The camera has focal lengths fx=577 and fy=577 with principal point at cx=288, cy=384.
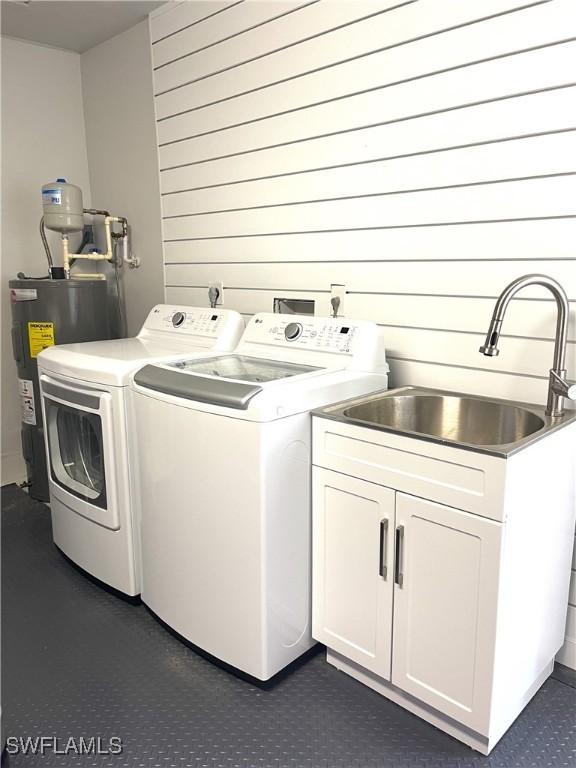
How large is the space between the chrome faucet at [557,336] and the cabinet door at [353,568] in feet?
1.78

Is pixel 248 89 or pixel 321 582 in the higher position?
pixel 248 89

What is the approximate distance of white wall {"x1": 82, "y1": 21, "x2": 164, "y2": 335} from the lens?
10.9 feet

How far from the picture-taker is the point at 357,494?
176cm

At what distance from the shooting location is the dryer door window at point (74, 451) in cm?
244

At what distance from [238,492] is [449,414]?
816 mm

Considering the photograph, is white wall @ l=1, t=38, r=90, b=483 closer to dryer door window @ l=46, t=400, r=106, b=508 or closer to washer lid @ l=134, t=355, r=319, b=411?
dryer door window @ l=46, t=400, r=106, b=508

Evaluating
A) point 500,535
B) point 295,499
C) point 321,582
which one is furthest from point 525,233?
point 321,582

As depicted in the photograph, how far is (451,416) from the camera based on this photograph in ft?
6.76

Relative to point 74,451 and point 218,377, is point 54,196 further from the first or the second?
point 218,377

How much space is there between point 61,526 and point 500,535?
1.97 meters

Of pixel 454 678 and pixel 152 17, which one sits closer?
pixel 454 678

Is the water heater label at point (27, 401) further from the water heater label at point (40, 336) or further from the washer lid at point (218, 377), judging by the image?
the washer lid at point (218, 377)

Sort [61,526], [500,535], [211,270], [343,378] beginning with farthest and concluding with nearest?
[211,270] → [61,526] → [343,378] → [500,535]

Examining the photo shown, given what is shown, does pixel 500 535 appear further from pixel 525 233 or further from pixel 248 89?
pixel 248 89
